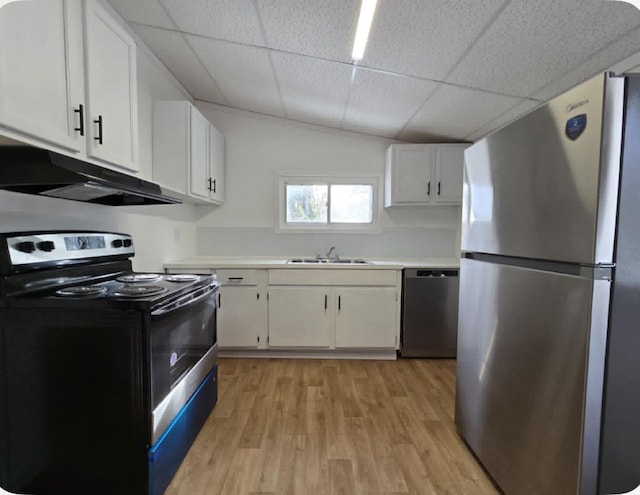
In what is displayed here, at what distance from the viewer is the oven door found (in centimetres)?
121

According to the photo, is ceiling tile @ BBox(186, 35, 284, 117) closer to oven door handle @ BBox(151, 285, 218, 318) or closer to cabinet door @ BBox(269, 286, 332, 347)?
oven door handle @ BBox(151, 285, 218, 318)

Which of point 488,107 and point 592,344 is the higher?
point 488,107

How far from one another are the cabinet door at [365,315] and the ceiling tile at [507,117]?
1625mm

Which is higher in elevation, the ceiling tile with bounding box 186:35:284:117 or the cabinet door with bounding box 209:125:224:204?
the ceiling tile with bounding box 186:35:284:117

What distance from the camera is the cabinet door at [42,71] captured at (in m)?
0.88

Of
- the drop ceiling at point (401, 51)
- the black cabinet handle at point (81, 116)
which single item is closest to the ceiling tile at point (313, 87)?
the drop ceiling at point (401, 51)

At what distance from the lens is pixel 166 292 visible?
132 cm

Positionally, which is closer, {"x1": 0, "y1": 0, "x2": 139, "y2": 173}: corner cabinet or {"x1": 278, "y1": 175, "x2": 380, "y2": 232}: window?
{"x1": 0, "y1": 0, "x2": 139, "y2": 173}: corner cabinet

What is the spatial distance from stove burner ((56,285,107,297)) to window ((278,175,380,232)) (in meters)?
A: 2.06

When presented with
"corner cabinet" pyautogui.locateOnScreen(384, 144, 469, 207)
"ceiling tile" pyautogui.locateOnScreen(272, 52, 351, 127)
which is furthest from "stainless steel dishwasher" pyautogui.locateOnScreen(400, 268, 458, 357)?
"ceiling tile" pyautogui.locateOnScreen(272, 52, 351, 127)

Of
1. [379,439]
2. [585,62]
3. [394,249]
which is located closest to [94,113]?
[379,439]

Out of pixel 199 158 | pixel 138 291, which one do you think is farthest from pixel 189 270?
pixel 138 291

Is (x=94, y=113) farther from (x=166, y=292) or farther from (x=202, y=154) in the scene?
(x=202, y=154)

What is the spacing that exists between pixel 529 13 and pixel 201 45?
6.21 ft
